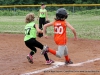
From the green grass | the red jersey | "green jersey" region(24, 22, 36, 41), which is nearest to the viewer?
the red jersey

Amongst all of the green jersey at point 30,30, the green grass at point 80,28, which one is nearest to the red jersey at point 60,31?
the green jersey at point 30,30

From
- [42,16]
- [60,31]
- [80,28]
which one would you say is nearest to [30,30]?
[60,31]

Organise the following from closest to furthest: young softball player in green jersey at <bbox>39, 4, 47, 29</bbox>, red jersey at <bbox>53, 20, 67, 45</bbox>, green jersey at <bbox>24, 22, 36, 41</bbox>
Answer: red jersey at <bbox>53, 20, 67, 45</bbox> → green jersey at <bbox>24, 22, 36, 41</bbox> → young softball player in green jersey at <bbox>39, 4, 47, 29</bbox>

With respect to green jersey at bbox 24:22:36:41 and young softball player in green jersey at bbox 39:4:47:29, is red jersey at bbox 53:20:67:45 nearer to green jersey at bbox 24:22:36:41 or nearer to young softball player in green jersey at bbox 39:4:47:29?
green jersey at bbox 24:22:36:41

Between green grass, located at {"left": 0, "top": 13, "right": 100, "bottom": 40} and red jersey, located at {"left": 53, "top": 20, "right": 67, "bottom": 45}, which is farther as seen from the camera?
green grass, located at {"left": 0, "top": 13, "right": 100, "bottom": 40}

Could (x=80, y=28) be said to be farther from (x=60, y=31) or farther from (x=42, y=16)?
(x=60, y=31)

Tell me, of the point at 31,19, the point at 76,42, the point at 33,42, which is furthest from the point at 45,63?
the point at 76,42

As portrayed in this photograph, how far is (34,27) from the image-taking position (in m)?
8.98

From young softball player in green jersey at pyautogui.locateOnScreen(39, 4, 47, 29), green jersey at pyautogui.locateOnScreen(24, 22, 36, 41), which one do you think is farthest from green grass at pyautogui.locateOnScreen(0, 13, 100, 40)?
green jersey at pyautogui.locateOnScreen(24, 22, 36, 41)

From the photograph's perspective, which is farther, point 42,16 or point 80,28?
point 80,28

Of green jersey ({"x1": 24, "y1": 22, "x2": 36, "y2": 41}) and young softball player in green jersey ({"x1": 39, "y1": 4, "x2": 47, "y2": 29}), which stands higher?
green jersey ({"x1": 24, "y1": 22, "x2": 36, "y2": 41})

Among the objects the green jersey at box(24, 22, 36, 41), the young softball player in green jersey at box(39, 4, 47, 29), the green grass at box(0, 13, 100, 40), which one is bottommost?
the green grass at box(0, 13, 100, 40)

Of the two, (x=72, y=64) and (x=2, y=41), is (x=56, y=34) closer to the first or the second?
(x=72, y=64)

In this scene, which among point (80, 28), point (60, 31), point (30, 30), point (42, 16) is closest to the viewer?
point (60, 31)
